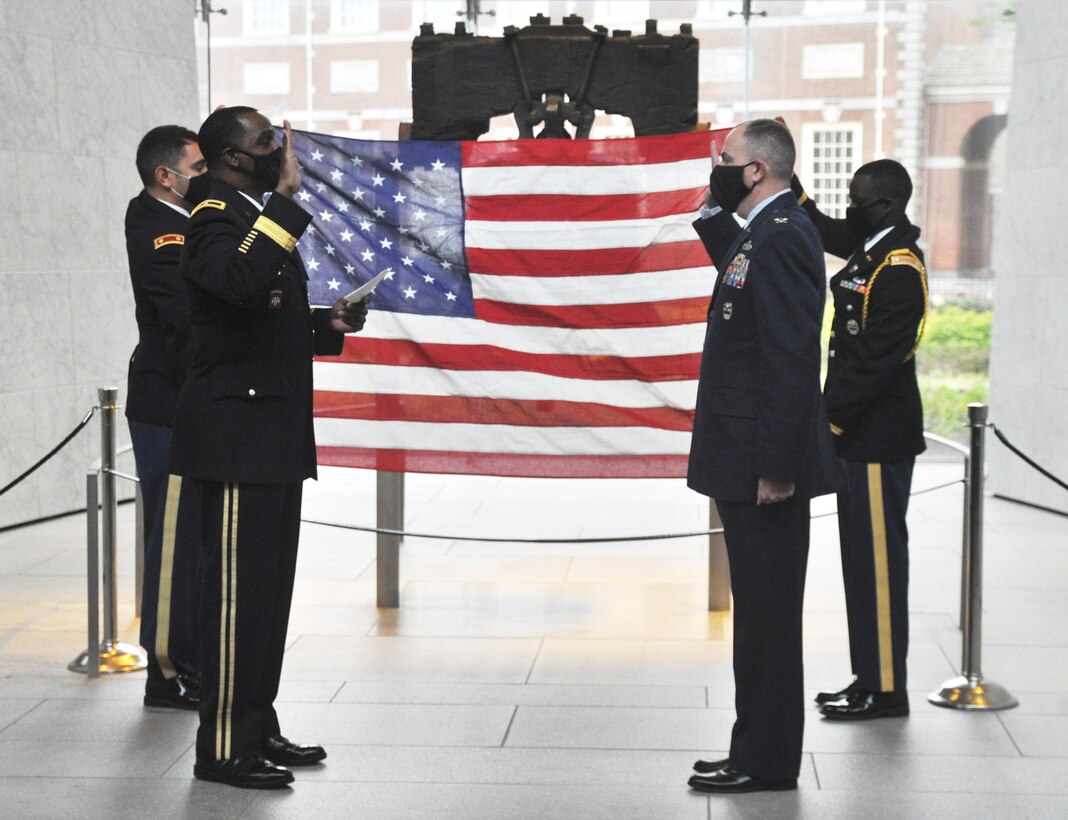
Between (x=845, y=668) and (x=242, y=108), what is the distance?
260cm

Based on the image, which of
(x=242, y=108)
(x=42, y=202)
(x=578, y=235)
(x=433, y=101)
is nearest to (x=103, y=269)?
(x=42, y=202)

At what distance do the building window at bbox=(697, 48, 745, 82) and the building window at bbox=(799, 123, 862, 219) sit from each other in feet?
1.82

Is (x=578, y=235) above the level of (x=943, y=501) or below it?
above

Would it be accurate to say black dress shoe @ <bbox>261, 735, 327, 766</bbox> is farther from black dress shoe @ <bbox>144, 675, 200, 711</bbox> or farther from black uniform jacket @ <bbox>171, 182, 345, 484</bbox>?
black uniform jacket @ <bbox>171, 182, 345, 484</bbox>

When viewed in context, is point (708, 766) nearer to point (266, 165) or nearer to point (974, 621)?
point (974, 621)

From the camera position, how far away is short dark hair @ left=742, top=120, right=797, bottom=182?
3.59 metres

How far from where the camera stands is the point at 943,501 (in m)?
7.95

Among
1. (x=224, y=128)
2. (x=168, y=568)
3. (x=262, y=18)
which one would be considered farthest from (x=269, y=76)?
(x=224, y=128)

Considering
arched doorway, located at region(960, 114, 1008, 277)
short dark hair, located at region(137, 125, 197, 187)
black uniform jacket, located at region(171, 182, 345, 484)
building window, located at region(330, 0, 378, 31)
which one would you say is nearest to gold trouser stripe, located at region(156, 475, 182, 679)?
black uniform jacket, located at region(171, 182, 345, 484)

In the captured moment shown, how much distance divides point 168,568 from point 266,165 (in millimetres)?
1401

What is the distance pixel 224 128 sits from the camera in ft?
11.6

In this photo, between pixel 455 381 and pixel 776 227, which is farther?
pixel 455 381

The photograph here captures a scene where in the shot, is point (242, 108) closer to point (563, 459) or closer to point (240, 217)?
point (240, 217)

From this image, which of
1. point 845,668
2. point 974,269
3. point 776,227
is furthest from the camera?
point 974,269
